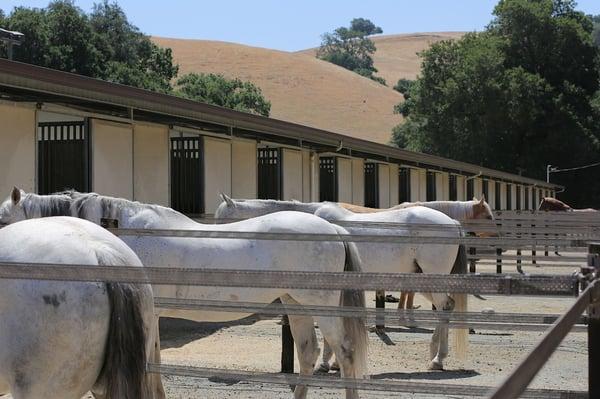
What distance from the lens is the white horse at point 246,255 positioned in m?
6.34

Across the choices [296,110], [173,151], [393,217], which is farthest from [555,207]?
[296,110]

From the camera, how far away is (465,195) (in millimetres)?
32438

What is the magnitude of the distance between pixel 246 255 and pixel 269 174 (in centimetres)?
1000

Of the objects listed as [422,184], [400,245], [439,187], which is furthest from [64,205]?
[439,187]

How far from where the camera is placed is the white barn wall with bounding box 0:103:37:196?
9406 mm

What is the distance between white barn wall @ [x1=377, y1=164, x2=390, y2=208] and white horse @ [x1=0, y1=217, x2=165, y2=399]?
18304mm

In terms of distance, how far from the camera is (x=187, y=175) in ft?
46.4

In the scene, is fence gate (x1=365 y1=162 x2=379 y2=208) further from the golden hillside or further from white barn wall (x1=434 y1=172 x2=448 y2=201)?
the golden hillside

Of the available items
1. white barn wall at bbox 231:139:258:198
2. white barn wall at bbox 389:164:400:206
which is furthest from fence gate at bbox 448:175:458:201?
white barn wall at bbox 231:139:258:198

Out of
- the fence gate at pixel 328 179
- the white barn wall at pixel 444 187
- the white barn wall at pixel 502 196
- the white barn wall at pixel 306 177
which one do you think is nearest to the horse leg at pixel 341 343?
the white barn wall at pixel 306 177

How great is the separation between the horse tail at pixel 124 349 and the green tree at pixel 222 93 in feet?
174

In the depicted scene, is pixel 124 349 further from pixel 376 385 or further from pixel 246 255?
pixel 246 255

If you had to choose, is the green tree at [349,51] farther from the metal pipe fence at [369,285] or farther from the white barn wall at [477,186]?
the metal pipe fence at [369,285]

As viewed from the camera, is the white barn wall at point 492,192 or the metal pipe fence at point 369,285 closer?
the metal pipe fence at point 369,285
